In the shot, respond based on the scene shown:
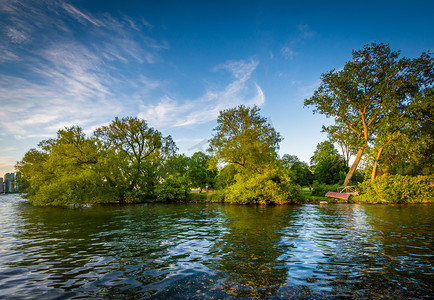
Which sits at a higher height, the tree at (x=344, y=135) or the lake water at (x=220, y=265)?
the tree at (x=344, y=135)

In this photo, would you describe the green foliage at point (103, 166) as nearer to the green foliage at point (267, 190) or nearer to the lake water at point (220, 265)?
the green foliage at point (267, 190)

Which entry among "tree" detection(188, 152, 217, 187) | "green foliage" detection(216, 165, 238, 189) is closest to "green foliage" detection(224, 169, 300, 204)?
"green foliage" detection(216, 165, 238, 189)

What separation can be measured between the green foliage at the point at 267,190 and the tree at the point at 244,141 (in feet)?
13.0

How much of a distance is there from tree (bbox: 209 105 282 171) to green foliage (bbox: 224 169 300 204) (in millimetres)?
3966

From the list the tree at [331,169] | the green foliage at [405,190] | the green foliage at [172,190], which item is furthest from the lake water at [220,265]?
the tree at [331,169]

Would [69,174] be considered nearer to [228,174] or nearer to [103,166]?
[103,166]

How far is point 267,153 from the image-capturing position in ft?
126

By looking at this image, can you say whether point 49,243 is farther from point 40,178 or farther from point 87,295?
point 40,178

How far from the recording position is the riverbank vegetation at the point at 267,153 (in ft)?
115

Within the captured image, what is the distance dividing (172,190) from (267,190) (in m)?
17.5

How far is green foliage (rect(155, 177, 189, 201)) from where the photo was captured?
137 ft

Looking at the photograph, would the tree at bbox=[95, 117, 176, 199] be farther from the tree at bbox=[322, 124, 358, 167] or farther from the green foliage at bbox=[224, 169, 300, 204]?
the tree at bbox=[322, 124, 358, 167]

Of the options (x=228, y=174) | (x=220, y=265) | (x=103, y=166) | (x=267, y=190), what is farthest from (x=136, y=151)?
(x=220, y=265)

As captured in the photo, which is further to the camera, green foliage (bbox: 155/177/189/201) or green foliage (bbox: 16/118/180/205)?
green foliage (bbox: 155/177/189/201)
